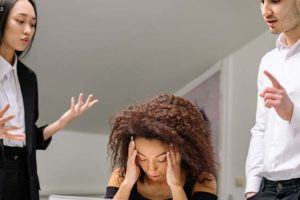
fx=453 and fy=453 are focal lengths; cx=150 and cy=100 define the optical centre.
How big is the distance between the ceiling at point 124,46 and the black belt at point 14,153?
2.68ft

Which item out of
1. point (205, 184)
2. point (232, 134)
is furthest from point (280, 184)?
point (232, 134)

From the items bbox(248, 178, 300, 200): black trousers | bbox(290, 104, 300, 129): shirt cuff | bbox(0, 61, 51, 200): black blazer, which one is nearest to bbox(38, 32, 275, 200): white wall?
bbox(0, 61, 51, 200): black blazer

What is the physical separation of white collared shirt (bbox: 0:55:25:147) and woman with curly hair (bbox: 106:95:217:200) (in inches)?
15.3

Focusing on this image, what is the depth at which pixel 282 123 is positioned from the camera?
49.3 inches

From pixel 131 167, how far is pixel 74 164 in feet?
5.19

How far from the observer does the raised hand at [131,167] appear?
51.1 inches

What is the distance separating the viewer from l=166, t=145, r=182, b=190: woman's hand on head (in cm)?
126

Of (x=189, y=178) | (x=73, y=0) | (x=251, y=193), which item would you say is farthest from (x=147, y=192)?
(x=73, y=0)

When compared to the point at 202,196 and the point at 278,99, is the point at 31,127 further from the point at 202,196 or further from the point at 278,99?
the point at 278,99

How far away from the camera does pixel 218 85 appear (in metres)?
3.19

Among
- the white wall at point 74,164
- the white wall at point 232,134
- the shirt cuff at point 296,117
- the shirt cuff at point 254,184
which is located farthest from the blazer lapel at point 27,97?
the white wall at point 232,134

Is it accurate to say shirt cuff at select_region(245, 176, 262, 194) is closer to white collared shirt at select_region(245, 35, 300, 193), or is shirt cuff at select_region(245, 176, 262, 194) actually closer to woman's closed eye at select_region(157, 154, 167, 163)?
white collared shirt at select_region(245, 35, 300, 193)

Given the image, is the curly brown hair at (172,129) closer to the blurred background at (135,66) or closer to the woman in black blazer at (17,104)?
the woman in black blazer at (17,104)

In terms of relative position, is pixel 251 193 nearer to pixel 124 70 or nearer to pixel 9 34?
pixel 9 34
